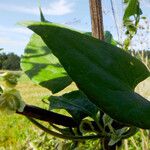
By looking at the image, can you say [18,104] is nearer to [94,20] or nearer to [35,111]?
[35,111]

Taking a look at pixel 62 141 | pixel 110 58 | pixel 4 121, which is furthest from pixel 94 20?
pixel 4 121

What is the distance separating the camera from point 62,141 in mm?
546

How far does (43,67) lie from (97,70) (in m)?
0.20

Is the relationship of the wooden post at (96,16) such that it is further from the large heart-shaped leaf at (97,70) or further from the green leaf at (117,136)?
the large heart-shaped leaf at (97,70)

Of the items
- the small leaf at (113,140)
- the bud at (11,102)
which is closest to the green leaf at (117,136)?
the small leaf at (113,140)

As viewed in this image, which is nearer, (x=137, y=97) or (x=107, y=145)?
(x=137, y=97)

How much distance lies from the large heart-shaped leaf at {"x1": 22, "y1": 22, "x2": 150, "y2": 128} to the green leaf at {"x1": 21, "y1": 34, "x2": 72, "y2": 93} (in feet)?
0.55

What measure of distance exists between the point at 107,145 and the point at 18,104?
0.44 ft

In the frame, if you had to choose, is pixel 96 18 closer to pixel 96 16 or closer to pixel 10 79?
pixel 96 16

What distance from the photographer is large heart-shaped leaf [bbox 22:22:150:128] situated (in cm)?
29

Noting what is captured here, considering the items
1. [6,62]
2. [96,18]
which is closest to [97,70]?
[96,18]

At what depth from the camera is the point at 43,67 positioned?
1.63ft

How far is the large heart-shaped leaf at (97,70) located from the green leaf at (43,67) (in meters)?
0.17

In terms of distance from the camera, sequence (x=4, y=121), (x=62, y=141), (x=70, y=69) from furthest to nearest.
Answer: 1. (x=4, y=121)
2. (x=62, y=141)
3. (x=70, y=69)
